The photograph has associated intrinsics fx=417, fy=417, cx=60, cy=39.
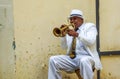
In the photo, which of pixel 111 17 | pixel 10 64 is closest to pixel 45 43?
pixel 10 64

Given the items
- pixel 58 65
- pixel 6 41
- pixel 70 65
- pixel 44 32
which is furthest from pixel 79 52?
pixel 6 41

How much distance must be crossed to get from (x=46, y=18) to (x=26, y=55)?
1.91 feet

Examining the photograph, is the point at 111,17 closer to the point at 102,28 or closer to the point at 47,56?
the point at 102,28

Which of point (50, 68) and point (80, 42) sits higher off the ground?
point (80, 42)

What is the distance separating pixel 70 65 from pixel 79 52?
0.66 ft

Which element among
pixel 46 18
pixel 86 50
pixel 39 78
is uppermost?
pixel 46 18

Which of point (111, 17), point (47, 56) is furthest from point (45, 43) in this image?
point (111, 17)

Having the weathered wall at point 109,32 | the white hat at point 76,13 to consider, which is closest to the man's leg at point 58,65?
the white hat at point 76,13

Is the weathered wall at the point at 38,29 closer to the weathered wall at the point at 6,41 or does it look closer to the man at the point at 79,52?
the weathered wall at the point at 6,41

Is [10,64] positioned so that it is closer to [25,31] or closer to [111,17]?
[25,31]

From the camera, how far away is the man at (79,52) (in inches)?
202

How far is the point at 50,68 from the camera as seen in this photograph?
5.28 m

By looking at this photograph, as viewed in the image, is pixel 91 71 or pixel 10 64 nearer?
pixel 91 71

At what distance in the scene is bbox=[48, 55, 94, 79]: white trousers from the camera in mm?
5066
